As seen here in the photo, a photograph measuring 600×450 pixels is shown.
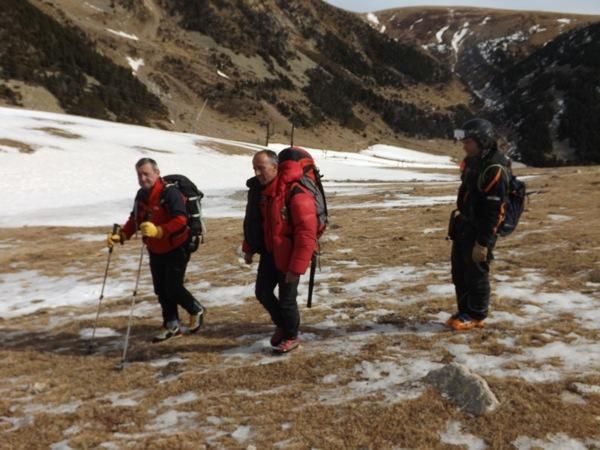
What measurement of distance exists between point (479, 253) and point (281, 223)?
261 cm

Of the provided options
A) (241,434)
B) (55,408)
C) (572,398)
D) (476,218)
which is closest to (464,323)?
(476,218)

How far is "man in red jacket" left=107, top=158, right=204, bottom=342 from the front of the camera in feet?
23.0

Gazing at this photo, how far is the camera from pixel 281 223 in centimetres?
585

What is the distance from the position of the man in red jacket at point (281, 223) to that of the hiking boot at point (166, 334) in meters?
2.21

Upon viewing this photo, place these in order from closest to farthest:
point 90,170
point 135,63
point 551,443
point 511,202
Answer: point 551,443 → point 511,202 → point 90,170 → point 135,63

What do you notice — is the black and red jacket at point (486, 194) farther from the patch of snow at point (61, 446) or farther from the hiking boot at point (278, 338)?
the patch of snow at point (61, 446)

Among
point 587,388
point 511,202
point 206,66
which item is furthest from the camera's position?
point 206,66

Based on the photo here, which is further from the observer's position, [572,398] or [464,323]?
[464,323]

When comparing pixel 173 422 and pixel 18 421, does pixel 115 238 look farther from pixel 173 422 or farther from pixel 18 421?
pixel 173 422

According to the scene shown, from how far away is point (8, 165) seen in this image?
33125 millimetres

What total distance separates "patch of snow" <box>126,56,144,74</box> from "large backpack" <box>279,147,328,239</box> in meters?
148

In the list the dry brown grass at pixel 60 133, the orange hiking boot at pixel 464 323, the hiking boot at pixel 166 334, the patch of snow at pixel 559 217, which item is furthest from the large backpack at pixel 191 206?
the dry brown grass at pixel 60 133

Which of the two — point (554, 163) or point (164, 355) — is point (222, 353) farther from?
point (554, 163)

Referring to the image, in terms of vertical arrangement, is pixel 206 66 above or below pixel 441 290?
above
